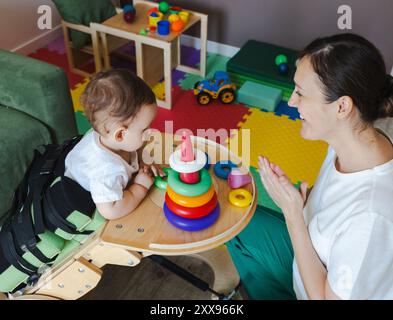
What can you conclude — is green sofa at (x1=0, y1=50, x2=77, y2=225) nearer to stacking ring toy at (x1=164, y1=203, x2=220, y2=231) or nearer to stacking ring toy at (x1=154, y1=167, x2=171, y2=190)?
stacking ring toy at (x1=154, y1=167, x2=171, y2=190)

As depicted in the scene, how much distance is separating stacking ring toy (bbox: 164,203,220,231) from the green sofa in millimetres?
931

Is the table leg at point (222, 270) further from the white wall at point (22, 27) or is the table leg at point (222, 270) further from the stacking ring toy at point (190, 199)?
the white wall at point (22, 27)

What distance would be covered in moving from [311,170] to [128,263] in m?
1.43

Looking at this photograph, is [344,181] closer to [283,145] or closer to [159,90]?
[283,145]

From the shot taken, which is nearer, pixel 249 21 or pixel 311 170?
pixel 311 170

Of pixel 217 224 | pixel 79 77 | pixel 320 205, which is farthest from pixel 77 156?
pixel 79 77

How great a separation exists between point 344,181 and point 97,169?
0.64m

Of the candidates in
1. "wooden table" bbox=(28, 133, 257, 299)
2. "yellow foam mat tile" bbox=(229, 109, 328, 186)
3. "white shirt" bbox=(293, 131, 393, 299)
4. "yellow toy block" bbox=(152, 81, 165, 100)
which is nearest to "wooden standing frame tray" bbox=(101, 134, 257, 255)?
"wooden table" bbox=(28, 133, 257, 299)

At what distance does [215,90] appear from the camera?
9.00 ft

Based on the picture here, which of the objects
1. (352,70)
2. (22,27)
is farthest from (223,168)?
(22,27)

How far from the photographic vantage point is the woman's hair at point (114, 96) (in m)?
1.09

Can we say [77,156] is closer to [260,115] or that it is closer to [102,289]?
[102,289]

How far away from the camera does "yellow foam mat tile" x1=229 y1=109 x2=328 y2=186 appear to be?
7.61 feet

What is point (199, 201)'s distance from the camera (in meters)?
1.09
